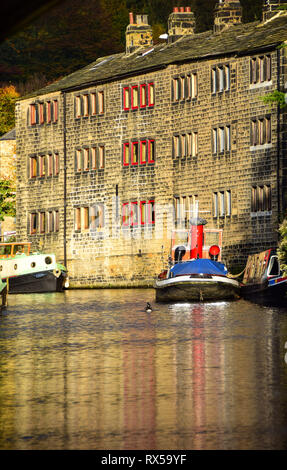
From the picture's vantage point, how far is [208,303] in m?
54.8

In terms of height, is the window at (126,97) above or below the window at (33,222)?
above

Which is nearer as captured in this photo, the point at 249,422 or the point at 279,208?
the point at 249,422

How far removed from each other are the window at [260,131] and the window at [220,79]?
12.5 feet

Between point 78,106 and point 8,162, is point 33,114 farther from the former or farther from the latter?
point 8,162

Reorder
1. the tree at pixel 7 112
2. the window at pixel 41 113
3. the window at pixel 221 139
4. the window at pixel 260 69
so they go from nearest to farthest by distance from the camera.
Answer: the window at pixel 260 69 < the window at pixel 221 139 < the window at pixel 41 113 < the tree at pixel 7 112

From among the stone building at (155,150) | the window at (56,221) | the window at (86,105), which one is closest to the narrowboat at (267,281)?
the stone building at (155,150)

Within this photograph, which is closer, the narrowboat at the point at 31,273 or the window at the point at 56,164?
the narrowboat at the point at 31,273

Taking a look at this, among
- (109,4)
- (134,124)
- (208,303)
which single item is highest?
(109,4)

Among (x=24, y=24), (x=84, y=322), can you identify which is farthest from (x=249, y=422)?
(x=84, y=322)

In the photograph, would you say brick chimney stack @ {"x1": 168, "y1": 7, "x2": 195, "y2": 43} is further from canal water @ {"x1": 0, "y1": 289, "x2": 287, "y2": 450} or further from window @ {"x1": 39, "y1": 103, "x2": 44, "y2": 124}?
canal water @ {"x1": 0, "y1": 289, "x2": 287, "y2": 450}

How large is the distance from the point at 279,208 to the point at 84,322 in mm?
29418

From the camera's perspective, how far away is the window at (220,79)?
249 feet

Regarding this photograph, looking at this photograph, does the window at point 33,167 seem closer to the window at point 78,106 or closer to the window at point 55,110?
the window at point 55,110

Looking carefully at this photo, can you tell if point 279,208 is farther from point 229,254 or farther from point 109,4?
point 109,4
